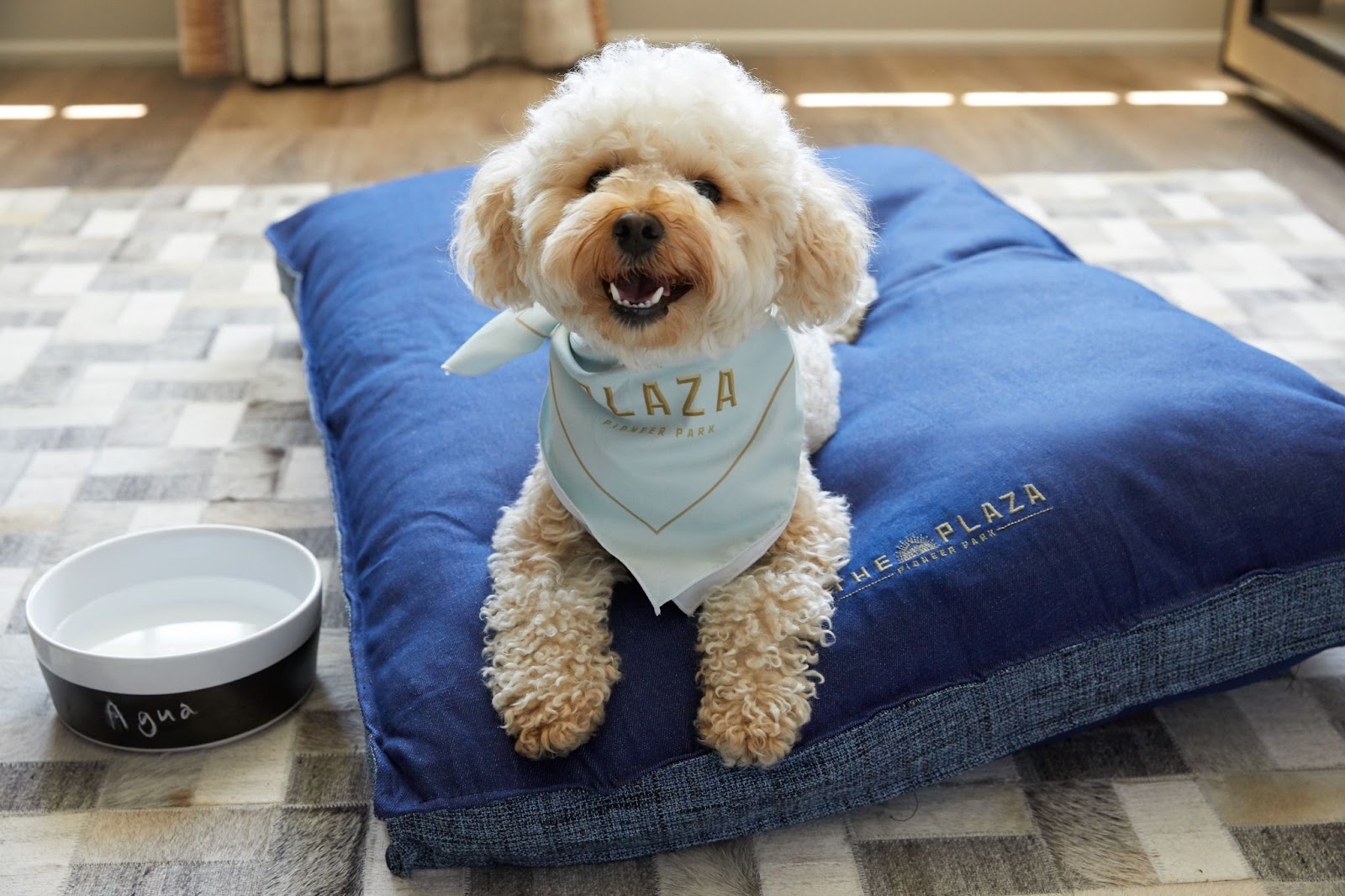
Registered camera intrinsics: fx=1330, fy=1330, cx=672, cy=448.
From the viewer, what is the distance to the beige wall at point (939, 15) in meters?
4.55

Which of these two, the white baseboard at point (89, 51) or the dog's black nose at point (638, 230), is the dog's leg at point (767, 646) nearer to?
the dog's black nose at point (638, 230)

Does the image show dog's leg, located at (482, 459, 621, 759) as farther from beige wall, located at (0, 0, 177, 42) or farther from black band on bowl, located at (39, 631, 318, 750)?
beige wall, located at (0, 0, 177, 42)

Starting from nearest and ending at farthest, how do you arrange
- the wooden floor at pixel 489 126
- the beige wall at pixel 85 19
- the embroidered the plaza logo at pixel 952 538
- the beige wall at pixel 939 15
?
the embroidered the plaza logo at pixel 952 538
the wooden floor at pixel 489 126
the beige wall at pixel 85 19
the beige wall at pixel 939 15

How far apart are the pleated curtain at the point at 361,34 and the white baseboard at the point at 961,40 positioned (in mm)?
477

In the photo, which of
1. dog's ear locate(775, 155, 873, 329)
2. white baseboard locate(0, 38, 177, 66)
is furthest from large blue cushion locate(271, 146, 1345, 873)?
white baseboard locate(0, 38, 177, 66)

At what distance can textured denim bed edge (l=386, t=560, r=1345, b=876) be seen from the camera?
4.31 feet

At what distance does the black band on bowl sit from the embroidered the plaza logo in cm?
64

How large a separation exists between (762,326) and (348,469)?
67 cm

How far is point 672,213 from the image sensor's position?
3.93 ft

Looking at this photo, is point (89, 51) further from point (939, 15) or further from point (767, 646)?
point (767, 646)

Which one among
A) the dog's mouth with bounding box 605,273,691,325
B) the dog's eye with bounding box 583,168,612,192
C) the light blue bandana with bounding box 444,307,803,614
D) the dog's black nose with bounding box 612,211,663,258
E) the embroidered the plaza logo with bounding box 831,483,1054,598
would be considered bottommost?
the embroidered the plaza logo with bounding box 831,483,1054,598

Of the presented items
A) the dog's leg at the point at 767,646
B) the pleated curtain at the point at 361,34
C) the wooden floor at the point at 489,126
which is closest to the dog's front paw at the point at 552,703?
the dog's leg at the point at 767,646

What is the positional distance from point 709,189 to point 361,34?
3171mm

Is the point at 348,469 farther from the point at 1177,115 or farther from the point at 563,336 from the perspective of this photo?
the point at 1177,115
